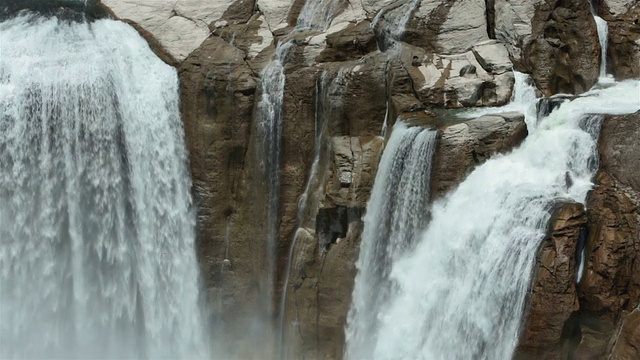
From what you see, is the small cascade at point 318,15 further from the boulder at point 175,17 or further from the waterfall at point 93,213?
the waterfall at point 93,213

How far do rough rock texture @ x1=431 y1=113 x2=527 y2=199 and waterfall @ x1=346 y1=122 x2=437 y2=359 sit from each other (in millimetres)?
212

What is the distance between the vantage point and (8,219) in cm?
1769

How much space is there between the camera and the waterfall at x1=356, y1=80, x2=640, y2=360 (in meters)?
12.9

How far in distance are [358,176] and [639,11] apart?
839 cm

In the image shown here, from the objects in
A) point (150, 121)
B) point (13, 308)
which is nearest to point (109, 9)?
point (150, 121)

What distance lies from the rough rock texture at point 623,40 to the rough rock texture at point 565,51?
53cm

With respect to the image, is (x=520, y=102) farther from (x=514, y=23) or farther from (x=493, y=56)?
(x=514, y=23)

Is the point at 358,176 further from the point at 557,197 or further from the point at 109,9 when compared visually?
the point at 109,9

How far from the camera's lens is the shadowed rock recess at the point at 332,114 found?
16359 mm

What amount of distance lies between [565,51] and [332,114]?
604 centimetres

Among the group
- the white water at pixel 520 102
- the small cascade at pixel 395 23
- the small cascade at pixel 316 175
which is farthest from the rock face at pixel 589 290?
the small cascade at pixel 395 23

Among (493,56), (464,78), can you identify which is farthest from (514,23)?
(464,78)

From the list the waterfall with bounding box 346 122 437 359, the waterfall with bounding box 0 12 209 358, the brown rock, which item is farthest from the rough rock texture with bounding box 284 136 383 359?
the waterfall with bounding box 0 12 209 358

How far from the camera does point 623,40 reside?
17703mm
